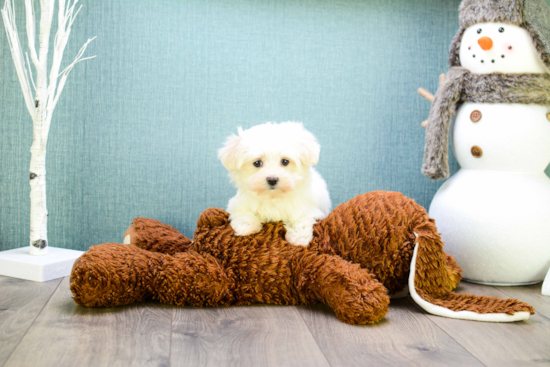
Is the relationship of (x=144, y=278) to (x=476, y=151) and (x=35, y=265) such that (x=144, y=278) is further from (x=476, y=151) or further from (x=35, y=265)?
(x=476, y=151)

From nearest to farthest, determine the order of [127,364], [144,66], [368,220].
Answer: [127,364] < [368,220] < [144,66]

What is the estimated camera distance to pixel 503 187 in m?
1.62

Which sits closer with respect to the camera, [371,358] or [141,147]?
[371,358]

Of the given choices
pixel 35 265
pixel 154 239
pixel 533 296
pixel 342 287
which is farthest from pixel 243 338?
pixel 533 296

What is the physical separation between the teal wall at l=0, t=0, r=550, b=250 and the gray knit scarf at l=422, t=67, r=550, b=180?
11.5 inches

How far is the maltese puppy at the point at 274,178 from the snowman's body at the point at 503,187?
56 cm

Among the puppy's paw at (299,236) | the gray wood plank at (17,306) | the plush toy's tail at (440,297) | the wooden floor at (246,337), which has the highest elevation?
the puppy's paw at (299,236)

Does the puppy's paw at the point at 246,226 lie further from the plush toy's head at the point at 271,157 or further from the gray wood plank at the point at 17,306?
the gray wood plank at the point at 17,306

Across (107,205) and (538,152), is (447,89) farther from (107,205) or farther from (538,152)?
(107,205)

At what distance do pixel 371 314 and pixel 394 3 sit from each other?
135 cm

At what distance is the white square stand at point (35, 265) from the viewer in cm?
155

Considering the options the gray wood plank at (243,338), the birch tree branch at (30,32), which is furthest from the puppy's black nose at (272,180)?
the birch tree branch at (30,32)

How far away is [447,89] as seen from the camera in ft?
5.47

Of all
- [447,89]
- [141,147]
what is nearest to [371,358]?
[447,89]
